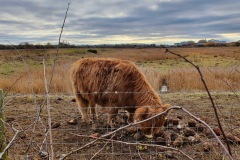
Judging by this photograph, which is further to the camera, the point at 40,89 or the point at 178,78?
the point at 178,78

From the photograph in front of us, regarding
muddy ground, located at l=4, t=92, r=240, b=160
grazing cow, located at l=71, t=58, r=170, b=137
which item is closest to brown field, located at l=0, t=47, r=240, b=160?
muddy ground, located at l=4, t=92, r=240, b=160

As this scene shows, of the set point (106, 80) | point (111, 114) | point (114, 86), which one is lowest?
point (111, 114)

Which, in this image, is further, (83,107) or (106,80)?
(83,107)

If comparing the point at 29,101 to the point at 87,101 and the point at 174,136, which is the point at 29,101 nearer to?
the point at 87,101

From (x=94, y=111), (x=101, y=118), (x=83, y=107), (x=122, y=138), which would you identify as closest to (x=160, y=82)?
(x=101, y=118)

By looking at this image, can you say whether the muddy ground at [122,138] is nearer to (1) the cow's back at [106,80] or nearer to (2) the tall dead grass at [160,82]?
(1) the cow's back at [106,80]

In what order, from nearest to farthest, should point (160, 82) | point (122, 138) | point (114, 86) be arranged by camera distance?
point (122, 138) < point (114, 86) < point (160, 82)

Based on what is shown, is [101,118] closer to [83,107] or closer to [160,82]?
[83,107]

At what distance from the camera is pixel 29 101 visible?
30.2ft

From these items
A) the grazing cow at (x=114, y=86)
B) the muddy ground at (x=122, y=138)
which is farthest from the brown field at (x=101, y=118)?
the grazing cow at (x=114, y=86)

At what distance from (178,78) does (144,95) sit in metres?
7.31

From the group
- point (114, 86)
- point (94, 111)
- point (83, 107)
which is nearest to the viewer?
point (114, 86)

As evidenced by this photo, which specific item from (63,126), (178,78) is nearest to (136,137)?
(63,126)

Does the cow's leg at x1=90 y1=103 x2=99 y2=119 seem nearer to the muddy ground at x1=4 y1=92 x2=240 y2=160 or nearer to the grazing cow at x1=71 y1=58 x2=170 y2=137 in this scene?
the grazing cow at x1=71 y1=58 x2=170 y2=137
